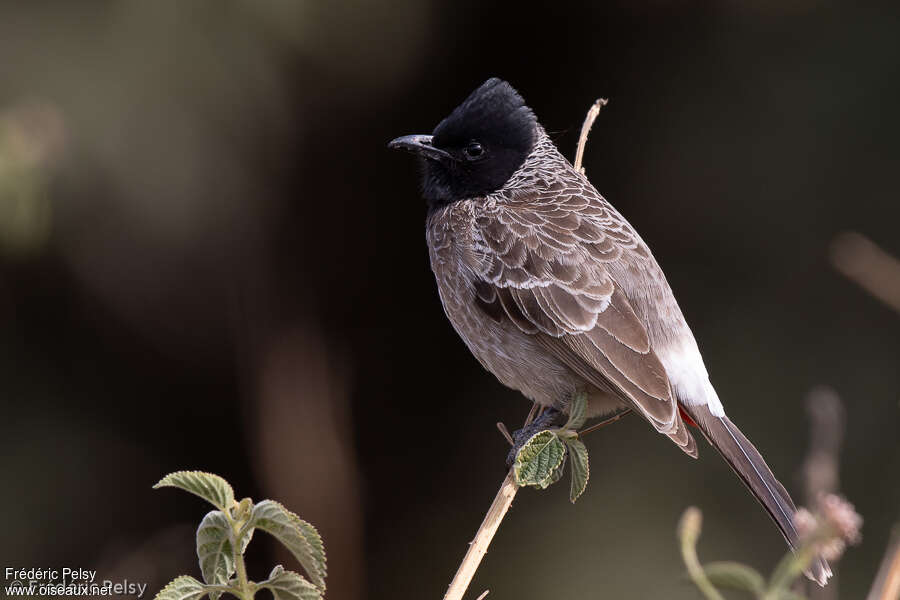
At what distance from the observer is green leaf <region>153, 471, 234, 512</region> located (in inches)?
56.1

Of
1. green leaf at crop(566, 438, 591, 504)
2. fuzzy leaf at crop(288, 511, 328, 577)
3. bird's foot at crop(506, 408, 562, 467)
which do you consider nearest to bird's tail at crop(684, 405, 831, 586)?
bird's foot at crop(506, 408, 562, 467)

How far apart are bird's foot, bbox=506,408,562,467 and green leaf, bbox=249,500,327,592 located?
174 centimetres

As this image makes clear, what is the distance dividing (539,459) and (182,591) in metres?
1.00

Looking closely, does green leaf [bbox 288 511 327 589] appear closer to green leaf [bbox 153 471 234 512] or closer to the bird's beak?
green leaf [bbox 153 471 234 512]

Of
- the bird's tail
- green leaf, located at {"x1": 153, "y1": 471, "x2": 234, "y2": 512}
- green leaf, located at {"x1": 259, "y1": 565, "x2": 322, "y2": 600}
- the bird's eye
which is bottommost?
the bird's tail

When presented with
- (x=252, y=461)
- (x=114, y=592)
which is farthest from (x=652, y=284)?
(x=252, y=461)

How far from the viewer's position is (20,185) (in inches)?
94.9

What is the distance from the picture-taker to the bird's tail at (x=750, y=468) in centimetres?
311

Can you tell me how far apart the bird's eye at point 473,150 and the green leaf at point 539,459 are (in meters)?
1.85

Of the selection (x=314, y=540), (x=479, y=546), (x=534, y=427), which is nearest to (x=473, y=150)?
(x=534, y=427)

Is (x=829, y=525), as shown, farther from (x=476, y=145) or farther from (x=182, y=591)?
(x=476, y=145)

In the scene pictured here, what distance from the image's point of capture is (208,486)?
1.44m

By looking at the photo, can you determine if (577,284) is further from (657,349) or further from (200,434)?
(200,434)

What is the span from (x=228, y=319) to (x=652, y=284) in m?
3.08
